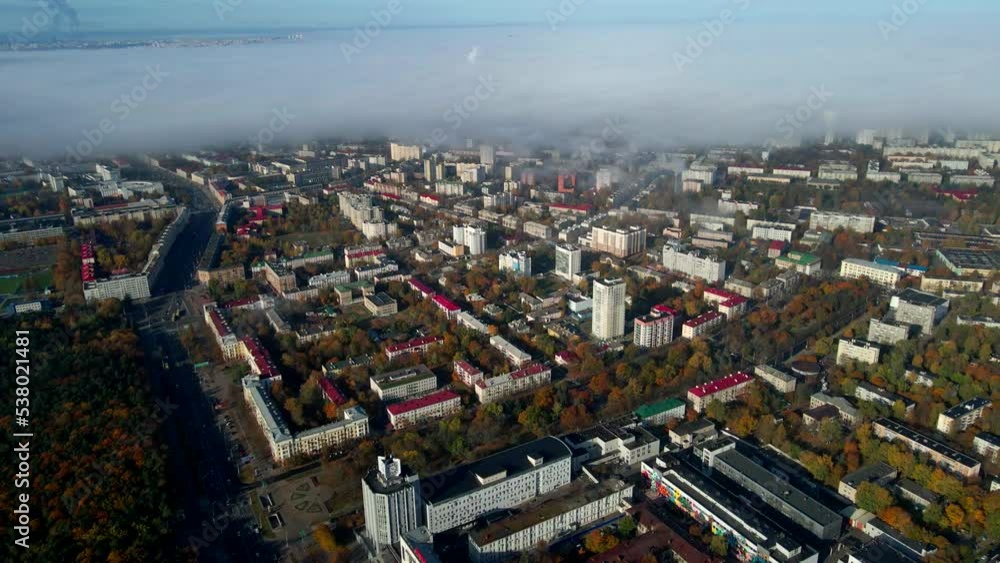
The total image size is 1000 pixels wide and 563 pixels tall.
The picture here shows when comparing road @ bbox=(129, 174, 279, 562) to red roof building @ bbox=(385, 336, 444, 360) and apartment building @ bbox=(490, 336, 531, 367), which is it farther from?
apartment building @ bbox=(490, 336, 531, 367)

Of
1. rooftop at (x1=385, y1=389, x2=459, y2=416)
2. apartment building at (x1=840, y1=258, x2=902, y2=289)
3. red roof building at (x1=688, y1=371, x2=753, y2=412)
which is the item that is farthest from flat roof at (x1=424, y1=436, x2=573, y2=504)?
apartment building at (x1=840, y1=258, x2=902, y2=289)

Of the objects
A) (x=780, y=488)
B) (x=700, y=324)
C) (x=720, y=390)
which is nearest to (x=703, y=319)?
(x=700, y=324)

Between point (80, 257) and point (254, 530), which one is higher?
point (80, 257)

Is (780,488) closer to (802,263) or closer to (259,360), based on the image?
(259,360)

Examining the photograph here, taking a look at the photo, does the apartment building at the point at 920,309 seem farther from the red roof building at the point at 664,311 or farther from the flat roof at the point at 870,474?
the flat roof at the point at 870,474

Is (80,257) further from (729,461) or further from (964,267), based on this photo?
(964,267)

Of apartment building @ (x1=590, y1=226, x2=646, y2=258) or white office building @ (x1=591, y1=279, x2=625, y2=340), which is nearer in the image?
white office building @ (x1=591, y1=279, x2=625, y2=340)

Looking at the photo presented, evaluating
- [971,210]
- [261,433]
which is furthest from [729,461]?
[971,210]
